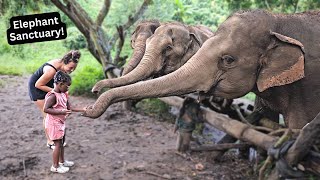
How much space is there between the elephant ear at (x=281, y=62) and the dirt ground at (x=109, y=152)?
2.61m

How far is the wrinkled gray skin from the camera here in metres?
2.68

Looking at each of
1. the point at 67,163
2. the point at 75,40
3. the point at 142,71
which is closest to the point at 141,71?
the point at 142,71

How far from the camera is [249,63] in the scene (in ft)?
9.28

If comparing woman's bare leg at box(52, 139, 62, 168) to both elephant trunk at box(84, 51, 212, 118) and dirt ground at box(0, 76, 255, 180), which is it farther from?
elephant trunk at box(84, 51, 212, 118)

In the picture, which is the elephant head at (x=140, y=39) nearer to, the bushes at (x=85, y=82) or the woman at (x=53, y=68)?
the woman at (x=53, y=68)

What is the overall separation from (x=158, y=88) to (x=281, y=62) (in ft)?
2.97

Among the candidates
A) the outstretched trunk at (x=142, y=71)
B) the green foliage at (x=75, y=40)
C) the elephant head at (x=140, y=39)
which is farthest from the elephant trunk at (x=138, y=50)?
the green foliage at (x=75, y=40)

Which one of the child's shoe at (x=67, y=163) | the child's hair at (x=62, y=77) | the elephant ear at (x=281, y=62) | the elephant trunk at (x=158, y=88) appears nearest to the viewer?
the elephant trunk at (x=158, y=88)

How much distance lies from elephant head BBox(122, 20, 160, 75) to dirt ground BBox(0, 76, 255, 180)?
157 cm

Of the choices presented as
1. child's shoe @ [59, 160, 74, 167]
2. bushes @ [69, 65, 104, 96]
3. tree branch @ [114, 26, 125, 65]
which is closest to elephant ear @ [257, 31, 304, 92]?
child's shoe @ [59, 160, 74, 167]

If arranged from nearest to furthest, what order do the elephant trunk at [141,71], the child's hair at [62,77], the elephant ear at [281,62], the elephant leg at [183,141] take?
the elephant ear at [281,62], the elephant trunk at [141,71], the child's hair at [62,77], the elephant leg at [183,141]

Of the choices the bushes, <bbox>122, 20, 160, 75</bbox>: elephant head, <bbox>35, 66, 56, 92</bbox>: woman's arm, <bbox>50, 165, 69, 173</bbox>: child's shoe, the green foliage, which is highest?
the green foliage

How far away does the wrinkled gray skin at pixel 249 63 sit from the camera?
105 inches

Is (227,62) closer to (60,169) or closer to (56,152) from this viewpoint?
(56,152)
